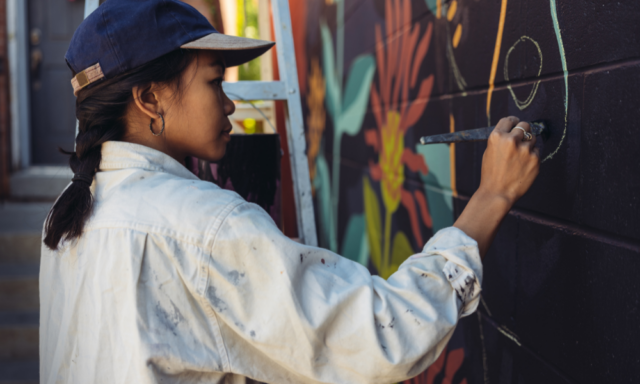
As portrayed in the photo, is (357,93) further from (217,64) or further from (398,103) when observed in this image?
(217,64)

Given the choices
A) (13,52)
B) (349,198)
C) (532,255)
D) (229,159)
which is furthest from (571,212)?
(13,52)

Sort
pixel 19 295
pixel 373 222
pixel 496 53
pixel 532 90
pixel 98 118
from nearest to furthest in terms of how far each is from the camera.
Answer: pixel 98 118
pixel 532 90
pixel 496 53
pixel 373 222
pixel 19 295

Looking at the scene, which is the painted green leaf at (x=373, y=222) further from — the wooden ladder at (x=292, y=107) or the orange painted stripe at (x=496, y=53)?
the orange painted stripe at (x=496, y=53)

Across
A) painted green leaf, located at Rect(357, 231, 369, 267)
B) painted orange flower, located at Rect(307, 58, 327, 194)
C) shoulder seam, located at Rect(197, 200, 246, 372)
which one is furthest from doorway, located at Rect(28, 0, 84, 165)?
shoulder seam, located at Rect(197, 200, 246, 372)

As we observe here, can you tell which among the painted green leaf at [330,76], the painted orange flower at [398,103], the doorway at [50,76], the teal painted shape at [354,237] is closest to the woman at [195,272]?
the painted orange flower at [398,103]

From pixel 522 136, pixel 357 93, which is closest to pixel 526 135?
pixel 522 136

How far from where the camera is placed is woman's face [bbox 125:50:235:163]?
3.88 ft

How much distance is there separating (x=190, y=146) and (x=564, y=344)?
96cm

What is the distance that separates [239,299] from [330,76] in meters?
3.19

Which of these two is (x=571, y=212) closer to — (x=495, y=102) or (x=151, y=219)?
(x=495, y=102)

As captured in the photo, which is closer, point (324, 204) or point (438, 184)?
point (438, 184)

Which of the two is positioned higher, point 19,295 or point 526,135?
point 526,135

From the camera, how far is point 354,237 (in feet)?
11.3

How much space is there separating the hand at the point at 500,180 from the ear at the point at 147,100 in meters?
0.69
